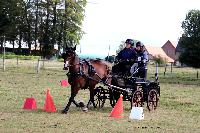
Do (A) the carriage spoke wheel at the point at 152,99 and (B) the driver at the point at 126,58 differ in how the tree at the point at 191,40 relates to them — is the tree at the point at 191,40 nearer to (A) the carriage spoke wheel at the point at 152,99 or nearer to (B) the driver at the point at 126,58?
(A) the carriage spoke wheel at the point at 152,99

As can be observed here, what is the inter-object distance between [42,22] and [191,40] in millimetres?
32276

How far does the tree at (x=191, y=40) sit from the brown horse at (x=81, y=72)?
43.3 m

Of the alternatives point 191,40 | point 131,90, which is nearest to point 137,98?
point 131,90

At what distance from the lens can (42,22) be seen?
3349 inches

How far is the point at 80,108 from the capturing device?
632 inches

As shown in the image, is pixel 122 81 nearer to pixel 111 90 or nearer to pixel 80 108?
pixel 111 90

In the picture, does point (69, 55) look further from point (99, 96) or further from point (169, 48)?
point (169, 48)

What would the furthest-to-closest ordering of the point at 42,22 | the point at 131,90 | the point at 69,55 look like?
the point at 42,22 < the point at 131,90 < the point at 69,55

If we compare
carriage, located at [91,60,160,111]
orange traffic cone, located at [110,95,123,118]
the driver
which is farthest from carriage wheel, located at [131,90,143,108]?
orange traffic cone, located at [110,95,123,118]

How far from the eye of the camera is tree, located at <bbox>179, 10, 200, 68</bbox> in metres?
59.8

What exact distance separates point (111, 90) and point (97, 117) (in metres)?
2.58

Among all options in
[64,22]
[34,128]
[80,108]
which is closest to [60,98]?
[80,108]

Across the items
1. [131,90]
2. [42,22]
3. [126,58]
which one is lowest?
[131,90]

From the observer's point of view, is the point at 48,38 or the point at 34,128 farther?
the point at 48,38
